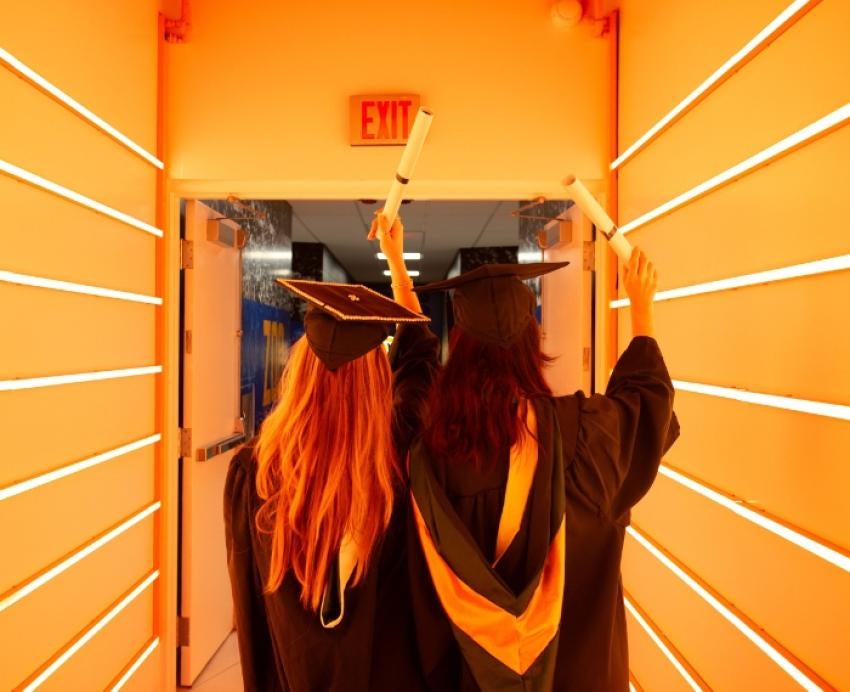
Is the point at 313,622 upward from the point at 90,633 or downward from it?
upward

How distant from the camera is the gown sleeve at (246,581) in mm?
1187

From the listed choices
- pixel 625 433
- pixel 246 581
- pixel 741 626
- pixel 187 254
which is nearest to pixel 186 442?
pixel 187 254

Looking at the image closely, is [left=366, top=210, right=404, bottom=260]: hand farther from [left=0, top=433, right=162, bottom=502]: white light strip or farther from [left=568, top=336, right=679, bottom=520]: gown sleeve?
[left=0, top=433, right=162, bottom=502]: white light strip

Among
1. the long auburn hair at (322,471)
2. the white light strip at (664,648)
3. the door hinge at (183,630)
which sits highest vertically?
the long auburn hair at (322,471)

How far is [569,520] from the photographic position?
1191mm

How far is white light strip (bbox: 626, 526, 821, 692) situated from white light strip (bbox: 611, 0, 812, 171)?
126 cm

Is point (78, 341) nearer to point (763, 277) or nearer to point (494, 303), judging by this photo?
point (494, 303)

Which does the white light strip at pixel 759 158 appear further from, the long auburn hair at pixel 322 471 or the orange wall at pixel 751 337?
the long auburn hair at pixel 322 471

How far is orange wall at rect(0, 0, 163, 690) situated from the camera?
1.51 metres

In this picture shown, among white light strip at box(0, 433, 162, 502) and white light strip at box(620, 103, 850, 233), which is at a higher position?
white light strip at box(620, 103, 850, 233)

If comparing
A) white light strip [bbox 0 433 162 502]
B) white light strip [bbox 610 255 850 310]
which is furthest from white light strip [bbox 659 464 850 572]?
white light strip [bbox 0 433 162 502]

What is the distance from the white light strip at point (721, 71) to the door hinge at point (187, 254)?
5.76 ft

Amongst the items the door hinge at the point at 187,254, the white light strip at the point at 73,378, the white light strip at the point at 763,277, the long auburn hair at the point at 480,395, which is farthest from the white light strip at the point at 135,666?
the white light strip at the point at 763,277

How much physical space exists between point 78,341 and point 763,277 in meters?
1.82
